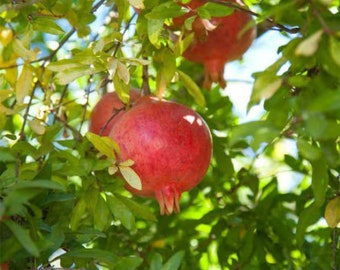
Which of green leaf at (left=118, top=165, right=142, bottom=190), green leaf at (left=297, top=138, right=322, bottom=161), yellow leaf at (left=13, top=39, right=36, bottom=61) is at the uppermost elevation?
green leaf at (left=297, top=138, right=322, bottom=161)

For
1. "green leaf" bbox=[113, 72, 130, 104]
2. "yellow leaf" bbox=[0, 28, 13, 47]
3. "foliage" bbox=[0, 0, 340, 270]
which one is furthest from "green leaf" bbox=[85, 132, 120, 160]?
"yellow leaf" bbox=[0, 28, 13, 47]

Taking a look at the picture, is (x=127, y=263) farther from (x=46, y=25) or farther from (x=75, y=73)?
(x=46, y=25)

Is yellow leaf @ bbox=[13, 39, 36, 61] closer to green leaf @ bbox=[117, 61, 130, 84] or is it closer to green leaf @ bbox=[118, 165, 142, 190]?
green leaf @ bbox=[117, 61, 130, 84]

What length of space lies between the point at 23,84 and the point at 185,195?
102 centimetres

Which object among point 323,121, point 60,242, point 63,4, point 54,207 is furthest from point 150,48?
point 323,121

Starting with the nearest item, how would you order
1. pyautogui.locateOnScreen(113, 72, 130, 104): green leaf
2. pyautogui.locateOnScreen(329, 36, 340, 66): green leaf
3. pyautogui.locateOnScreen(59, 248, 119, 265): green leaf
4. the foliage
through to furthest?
pyautogui.locateOnScreen(329, 36, 340, 66): green leaf, the foliage, pyautogui.locateOnScreen(59, 248, 119, 265): green leaf, pyautogui.locateOnScreen(113, 72, 130, 104): green leaf

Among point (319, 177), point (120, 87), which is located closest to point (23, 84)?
point (120, 87)

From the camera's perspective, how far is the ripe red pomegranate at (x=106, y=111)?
6.68ft

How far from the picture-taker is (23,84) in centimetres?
178

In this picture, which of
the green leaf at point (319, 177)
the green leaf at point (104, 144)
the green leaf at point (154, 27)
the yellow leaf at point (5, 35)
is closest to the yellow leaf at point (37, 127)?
the green leaf at point (104, 144)

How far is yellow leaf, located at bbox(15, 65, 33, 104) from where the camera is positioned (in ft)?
5.79

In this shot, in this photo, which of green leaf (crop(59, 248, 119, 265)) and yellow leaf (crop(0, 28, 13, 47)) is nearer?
green leaf (crop(59, 248, 119, 265))

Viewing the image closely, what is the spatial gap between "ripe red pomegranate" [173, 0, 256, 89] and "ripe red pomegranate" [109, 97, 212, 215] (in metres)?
0.33

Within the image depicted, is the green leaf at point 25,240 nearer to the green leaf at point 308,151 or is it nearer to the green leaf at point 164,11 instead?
the green leaf at point 308,151
